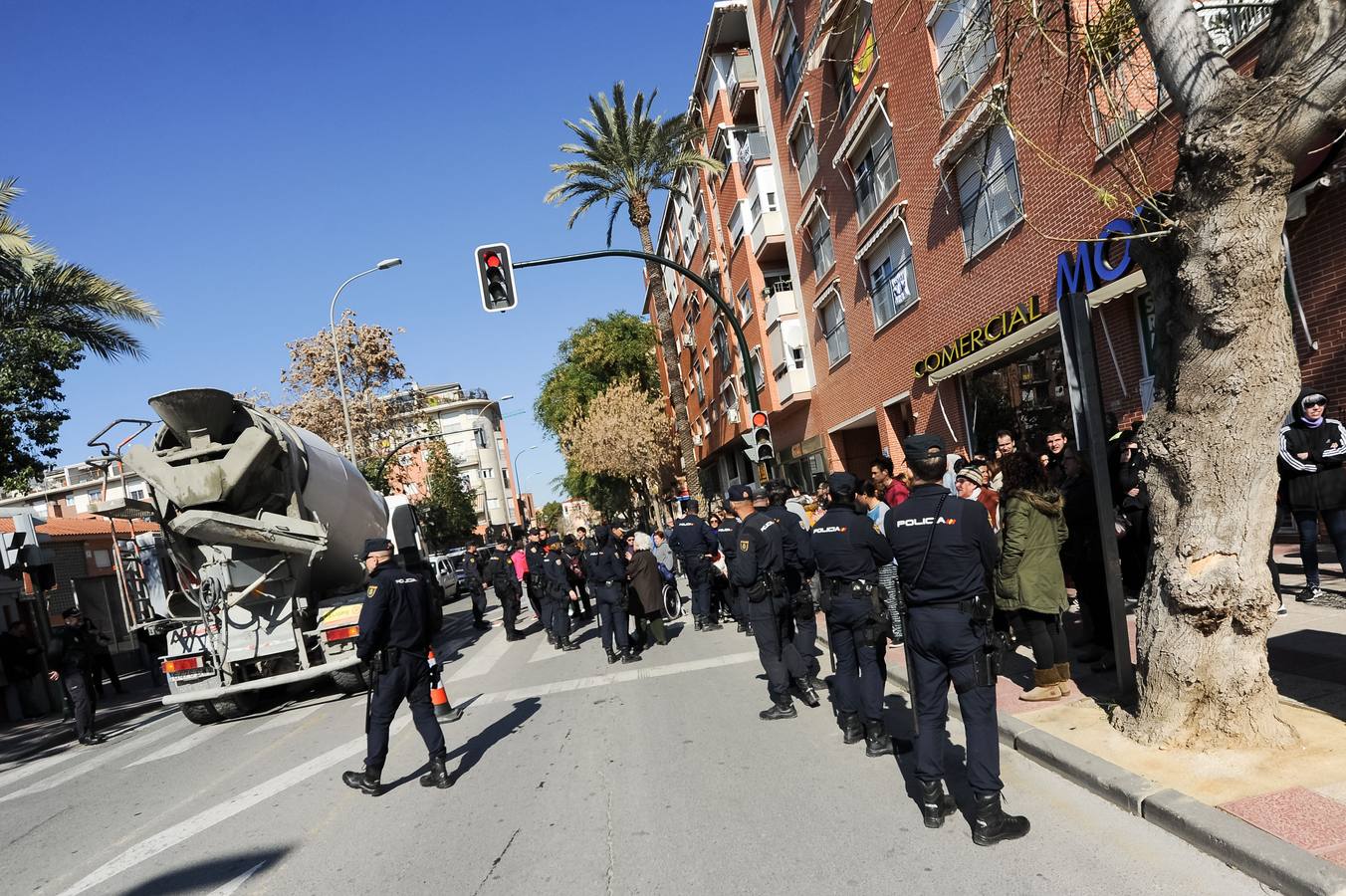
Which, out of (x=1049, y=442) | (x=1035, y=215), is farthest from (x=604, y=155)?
(x=1049, y=442)

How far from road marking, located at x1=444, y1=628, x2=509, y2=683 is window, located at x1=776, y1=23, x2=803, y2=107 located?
15265mm

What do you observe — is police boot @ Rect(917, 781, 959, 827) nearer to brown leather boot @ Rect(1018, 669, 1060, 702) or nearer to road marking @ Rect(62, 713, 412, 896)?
brown leather boot @ Rect(1018, 669, 1060, 702)

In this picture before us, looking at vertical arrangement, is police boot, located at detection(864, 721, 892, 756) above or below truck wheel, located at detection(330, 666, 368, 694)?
below

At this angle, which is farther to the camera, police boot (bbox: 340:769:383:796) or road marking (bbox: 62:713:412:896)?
police boot (bbox: 340:769:383:796)

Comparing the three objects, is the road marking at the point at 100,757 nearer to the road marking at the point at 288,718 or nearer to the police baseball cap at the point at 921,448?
the road marking at the point at 288,718

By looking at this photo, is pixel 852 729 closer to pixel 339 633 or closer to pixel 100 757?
pixel 339 633

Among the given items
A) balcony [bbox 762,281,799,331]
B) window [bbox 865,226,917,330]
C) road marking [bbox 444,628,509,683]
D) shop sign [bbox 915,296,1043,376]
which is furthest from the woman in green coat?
balcony [bbox 762,281,799,331]

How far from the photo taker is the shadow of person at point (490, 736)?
6.83 meters

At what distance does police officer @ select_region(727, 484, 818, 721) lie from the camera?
269 inches

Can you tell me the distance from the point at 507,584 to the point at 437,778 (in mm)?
8533

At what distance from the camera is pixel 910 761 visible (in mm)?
5398

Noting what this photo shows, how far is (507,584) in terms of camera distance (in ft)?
48.2

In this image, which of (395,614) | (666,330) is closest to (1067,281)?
(395,614)

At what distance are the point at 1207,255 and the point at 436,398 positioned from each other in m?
80.7
